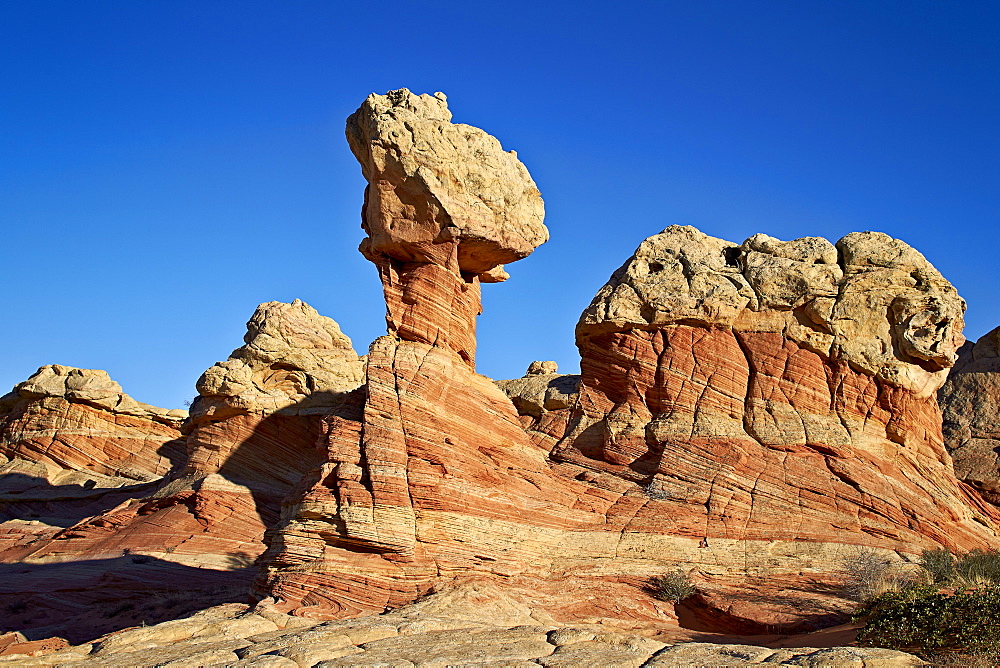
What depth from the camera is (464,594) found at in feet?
64.7

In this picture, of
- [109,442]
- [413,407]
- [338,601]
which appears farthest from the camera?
[109,442]

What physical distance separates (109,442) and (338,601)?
34.8m

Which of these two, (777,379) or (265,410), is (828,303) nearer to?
(777,379)

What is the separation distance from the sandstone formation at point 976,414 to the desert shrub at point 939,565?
9684 mm

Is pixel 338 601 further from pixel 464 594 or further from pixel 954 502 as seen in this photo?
pixel 954 502

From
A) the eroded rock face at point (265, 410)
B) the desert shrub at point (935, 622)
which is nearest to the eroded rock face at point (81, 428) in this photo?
the eroded rock face at point (265, 410)

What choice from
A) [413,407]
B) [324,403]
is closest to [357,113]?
[413,407]

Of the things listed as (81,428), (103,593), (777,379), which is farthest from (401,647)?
(81,428)

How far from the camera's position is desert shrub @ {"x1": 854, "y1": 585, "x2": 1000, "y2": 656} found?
1527 cm

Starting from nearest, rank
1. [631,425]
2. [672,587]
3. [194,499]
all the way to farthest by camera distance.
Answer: [672,587], [631,425], [194,499]

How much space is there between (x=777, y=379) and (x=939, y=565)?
757 cm

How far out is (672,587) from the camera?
2195 centimetres

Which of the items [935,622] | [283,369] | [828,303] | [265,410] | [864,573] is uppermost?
[828,303]

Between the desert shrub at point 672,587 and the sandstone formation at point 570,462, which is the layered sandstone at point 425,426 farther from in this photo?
the desert shrub at point 672,587
